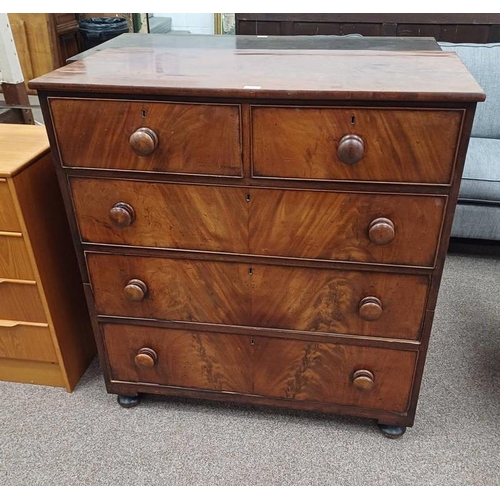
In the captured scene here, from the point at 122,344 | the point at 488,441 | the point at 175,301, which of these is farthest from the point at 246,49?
the point at 488,441

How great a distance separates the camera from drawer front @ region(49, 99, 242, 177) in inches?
37.7

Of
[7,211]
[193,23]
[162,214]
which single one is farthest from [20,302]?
[193,23]

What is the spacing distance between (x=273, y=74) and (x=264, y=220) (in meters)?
0.29

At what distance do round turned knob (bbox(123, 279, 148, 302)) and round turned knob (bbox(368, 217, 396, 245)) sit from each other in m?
0.53

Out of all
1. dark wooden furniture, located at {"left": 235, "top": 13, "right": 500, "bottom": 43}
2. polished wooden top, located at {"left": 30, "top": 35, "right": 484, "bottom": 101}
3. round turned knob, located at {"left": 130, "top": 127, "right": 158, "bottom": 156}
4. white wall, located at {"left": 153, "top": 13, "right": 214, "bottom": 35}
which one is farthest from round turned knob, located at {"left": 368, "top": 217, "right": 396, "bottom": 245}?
white wall, located at {"left": 153, "top": 13, "right": 214, "bottom": 35}

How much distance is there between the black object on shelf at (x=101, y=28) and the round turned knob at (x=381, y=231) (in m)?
3.15

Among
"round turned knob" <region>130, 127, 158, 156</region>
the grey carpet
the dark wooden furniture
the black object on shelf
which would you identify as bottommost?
the grey carpet

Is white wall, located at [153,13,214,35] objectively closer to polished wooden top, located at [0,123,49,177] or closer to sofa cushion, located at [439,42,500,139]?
sofa cushion, located at [439,42,500,139]

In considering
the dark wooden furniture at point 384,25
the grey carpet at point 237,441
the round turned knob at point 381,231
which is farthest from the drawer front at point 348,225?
the dark wooden furniture at point 384,25

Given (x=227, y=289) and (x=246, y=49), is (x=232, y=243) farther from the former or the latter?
(x=246, y=49)

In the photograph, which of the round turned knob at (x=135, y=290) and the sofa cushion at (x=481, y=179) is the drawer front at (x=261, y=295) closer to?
the round turned knob at (x=135, y=290)

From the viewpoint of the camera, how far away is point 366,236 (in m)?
1.03

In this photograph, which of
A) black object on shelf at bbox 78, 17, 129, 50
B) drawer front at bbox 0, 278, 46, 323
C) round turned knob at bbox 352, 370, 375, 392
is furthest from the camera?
black object on shelf at bbox 78, 17, 129, 50

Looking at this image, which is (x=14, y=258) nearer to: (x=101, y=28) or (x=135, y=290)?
(x=135, y=290)
